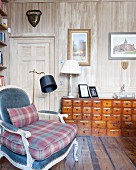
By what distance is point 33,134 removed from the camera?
82.7 inches

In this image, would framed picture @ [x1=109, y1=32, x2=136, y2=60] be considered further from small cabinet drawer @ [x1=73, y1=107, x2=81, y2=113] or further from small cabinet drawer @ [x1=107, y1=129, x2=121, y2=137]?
small cabinet drawer @ [x1=107, y1=129, x2=121, y2=137]

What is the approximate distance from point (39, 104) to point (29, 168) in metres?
2.28

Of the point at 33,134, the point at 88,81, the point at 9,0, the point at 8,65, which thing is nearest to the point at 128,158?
the point at 33,134

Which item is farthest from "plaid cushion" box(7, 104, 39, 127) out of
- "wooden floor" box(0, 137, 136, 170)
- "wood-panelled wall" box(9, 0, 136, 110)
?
"wood-panelled wall" box(9, 0, 136, 110)

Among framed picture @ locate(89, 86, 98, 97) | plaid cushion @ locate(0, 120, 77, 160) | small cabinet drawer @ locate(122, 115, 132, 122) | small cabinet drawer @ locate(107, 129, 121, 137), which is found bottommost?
small cabinet drawer @ locate(107, 129, 121, 137)

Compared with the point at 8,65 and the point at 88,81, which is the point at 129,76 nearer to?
the point at 88,81

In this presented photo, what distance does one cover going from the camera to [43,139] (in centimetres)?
196

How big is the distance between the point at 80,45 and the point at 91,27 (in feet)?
1.47

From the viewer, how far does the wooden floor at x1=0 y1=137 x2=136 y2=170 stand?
2.38 m

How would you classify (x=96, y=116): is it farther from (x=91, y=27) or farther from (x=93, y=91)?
(x=91, y=27)

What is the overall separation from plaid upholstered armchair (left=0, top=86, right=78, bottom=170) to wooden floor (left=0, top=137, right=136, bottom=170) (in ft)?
0.61

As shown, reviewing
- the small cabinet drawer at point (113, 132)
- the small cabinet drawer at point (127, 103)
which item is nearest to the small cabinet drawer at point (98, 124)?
Result: the small cabinet drawer at point (113, 132)

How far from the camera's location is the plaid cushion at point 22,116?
2.29 m

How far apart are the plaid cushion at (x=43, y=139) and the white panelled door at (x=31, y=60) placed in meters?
1.70
